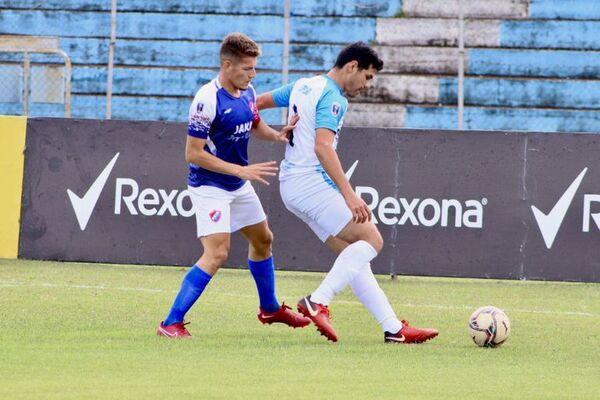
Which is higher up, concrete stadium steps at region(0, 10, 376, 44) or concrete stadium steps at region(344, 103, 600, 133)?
concrete stadium steps at region(0, 10, 376, 44)

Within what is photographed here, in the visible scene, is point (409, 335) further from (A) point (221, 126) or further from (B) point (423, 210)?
(B) point (423, 210)

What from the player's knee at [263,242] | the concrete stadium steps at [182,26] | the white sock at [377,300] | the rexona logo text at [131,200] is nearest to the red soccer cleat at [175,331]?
the player's knee at [263,242]

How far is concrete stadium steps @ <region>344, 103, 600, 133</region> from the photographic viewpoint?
20281 millimetres

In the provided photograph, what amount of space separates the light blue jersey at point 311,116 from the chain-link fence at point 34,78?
31.0 ft

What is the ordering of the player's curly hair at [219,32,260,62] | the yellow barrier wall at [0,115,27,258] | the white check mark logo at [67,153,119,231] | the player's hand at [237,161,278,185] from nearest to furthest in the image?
1. the player's hand at [237,161,278,185]
2. the player's curly hair at [219,32,260,62]
3. the white check mark logo at [67,153,119,231]
4. the yellow barrier wall at [0,115,27,258]

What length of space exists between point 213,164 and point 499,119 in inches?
497

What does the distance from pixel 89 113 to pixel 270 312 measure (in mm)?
12665

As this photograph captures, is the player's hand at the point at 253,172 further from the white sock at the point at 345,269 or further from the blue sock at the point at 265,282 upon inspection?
the blue sock at the point at 265,282

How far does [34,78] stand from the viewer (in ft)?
62.6

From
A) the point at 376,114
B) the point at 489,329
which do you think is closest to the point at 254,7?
the point at 376,114

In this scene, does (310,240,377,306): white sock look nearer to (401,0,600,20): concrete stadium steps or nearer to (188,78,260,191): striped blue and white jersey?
(188,78,260,191): striped blue and white jersey

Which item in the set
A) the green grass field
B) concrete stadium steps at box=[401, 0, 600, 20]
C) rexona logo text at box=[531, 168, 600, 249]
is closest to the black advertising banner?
rexona logo text at box=[531, 168, 600, 249]

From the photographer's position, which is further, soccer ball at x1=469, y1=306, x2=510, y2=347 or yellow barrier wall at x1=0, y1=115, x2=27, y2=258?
yellow barrier wall at x1=0, y1=115, x2=27, y2=258

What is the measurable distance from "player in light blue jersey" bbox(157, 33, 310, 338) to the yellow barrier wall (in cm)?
653
